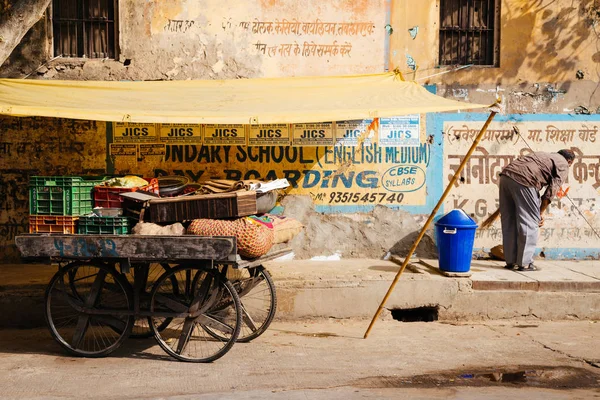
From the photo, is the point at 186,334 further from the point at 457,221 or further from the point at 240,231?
the point at 457,221

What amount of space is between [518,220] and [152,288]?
4.39 m

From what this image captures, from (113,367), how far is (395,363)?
7.61ft

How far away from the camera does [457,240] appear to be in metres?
7.72

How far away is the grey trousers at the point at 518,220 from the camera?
807 centimetres

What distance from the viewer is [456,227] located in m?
7.68

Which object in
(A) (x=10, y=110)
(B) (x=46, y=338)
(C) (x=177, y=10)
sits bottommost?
(B) (x=46, y=338)

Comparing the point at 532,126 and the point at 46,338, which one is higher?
the point at 532,126

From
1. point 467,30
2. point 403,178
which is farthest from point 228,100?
point 467,30

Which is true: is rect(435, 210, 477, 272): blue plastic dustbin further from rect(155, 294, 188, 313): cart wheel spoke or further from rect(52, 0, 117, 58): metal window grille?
rect(52, 0, 117, 58): metal window grille

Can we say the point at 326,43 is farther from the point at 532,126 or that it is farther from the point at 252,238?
the point at 252,238

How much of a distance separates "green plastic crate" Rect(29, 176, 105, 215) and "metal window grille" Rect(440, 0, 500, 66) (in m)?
5.07

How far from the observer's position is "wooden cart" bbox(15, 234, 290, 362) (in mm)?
5734

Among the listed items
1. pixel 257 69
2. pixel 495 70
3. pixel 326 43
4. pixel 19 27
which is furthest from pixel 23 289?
pixel 495 70

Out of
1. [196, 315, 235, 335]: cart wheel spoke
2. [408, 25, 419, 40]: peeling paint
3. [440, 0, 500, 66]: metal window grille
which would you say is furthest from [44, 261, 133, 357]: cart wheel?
[440, 0, 500, 66]: metal window grille
